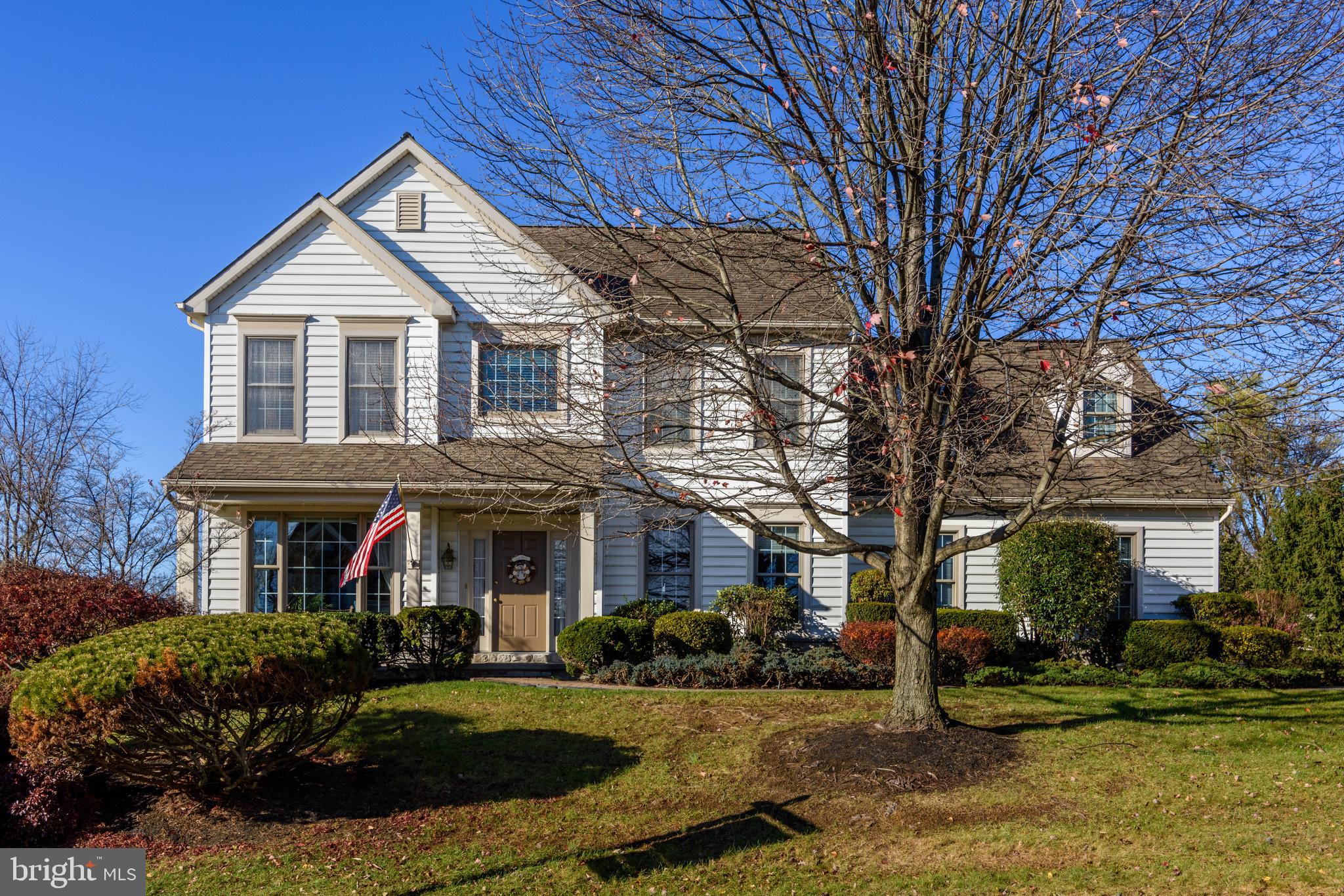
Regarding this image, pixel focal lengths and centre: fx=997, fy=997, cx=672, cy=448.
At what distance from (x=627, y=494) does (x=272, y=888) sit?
14.4 ft

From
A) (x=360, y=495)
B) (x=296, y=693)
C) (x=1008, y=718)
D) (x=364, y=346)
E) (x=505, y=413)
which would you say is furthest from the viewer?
(x=364, y=346)

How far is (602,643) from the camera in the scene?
14211 mm

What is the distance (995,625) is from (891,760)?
292 inches

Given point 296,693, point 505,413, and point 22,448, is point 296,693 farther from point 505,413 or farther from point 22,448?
point 22,448

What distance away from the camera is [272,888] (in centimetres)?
709

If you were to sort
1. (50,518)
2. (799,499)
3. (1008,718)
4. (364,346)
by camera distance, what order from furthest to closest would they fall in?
(50,518)
(364,346)
(1008,718)
(799,499)

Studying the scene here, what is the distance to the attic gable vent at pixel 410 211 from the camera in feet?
54.5

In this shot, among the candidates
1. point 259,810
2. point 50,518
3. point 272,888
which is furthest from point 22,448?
point 272,888

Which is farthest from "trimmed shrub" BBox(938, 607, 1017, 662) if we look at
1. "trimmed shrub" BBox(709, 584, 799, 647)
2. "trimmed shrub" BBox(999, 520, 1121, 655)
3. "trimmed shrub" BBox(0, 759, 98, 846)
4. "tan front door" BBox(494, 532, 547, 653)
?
"trimmed shrub" BBox(0, 759, 98, 846)

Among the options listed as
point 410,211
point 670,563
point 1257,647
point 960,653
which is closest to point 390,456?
point 410,211

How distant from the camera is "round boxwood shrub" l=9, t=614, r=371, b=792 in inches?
301

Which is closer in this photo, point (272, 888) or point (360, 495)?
point (272, 888)

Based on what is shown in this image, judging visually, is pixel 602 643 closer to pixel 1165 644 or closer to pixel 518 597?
pixel 518 597

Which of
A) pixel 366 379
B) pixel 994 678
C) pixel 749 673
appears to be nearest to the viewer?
pixel 749 673
